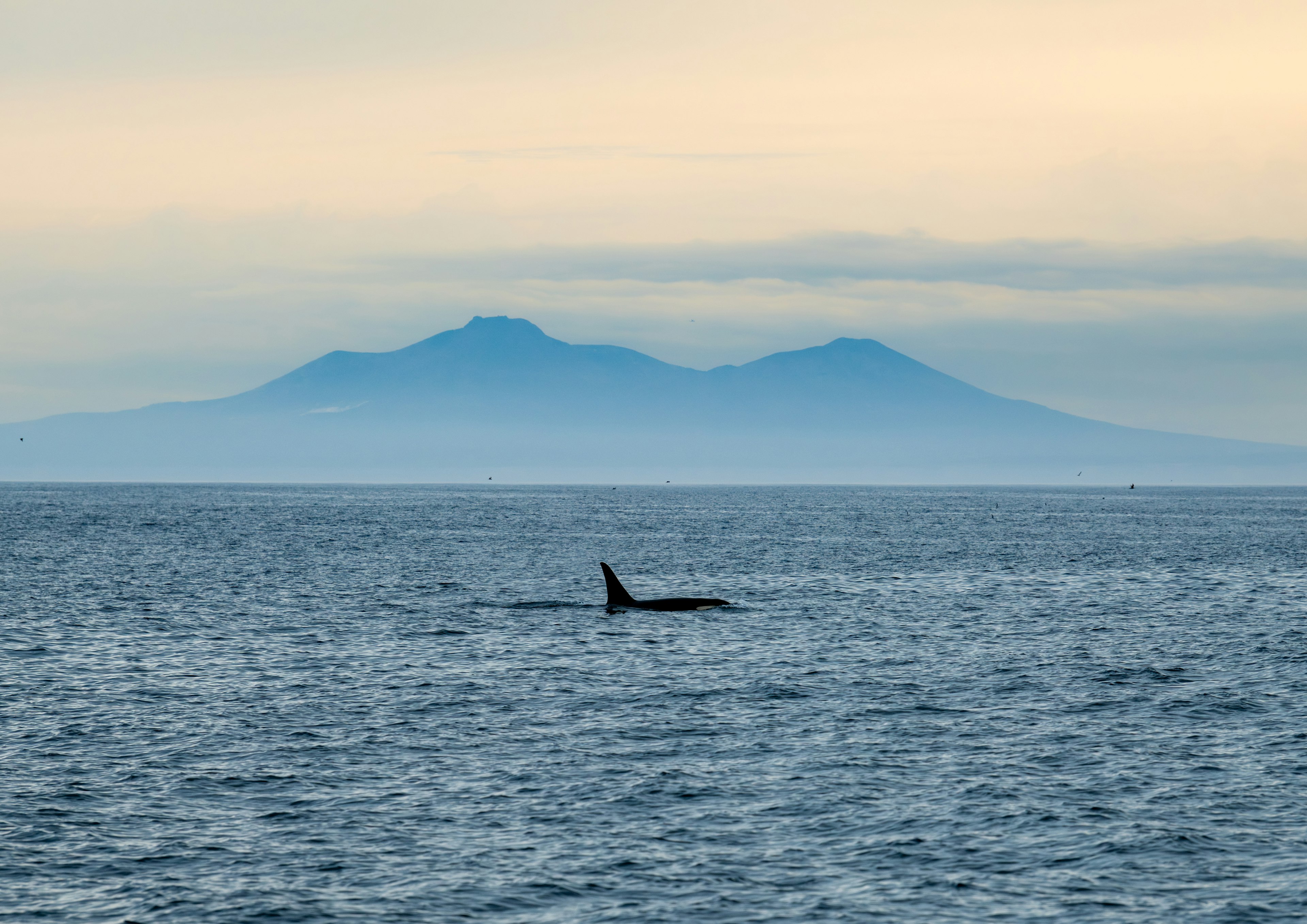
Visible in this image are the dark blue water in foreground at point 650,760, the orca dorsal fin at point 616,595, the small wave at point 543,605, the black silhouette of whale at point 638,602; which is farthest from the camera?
the small wave at point 543,605

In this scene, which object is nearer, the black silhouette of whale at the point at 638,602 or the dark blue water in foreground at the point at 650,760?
the dark blue water in foreground at the point at 650,760

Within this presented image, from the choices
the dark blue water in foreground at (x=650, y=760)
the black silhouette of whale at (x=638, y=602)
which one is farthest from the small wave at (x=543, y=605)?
the black silhouette of whale at (x=638, y=602)

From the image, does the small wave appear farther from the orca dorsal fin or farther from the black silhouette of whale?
the orca dorsal fin

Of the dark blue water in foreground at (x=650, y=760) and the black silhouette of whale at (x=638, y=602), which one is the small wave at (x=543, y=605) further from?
the black silhouette of whale at (x=638, y=602)

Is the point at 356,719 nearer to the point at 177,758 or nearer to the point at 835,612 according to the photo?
the point at 177,758

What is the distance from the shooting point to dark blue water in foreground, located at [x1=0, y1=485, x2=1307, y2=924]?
20250 mm

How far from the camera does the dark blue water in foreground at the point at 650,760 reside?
2025 centimetres

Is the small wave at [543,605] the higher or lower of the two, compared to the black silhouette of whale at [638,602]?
lower

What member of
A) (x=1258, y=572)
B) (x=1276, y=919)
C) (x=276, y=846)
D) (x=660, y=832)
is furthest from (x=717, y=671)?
(x=1258, y=572)

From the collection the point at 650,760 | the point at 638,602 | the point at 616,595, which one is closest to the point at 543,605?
the point at 616,595

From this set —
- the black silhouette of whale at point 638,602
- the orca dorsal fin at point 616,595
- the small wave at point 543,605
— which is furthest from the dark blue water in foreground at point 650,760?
the orca dorsal fin at point 616,595

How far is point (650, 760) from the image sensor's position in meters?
28.6

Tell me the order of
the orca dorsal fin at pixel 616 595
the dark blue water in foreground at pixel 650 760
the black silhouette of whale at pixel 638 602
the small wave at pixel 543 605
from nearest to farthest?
the dark blue water in foreground at pixel 650 760
the orca dorsal fin at pixel 616 595
the black silhouette of whale at pixel 638 602
the small wave at pixel 543 605

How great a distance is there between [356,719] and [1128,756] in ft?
59.5
